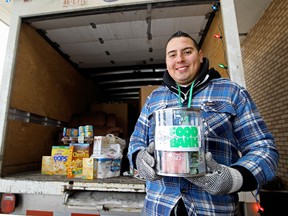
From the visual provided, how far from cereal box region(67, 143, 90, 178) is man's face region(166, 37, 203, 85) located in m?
1.17

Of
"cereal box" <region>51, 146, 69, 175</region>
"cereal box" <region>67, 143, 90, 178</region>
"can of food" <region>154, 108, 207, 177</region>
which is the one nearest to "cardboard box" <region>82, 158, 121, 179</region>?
"cereal box" <region>67, 143, 90, 178</region>

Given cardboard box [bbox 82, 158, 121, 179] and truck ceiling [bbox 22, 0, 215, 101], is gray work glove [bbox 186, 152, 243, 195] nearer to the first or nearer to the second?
cardboard box [bbox 82, 158, 121, 179]

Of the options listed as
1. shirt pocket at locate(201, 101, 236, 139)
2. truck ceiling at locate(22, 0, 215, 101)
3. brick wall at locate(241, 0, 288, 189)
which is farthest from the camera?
brick wall at locate(241, 0, 288, 189)

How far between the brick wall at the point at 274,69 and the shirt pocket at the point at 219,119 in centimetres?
351

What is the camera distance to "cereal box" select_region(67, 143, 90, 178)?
1658 millimetres

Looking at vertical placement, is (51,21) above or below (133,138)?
above

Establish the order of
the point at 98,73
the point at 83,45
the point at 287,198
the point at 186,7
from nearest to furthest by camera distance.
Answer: the point at 186,7, the point at 83,45, the point at 287,198, the point at 98,73

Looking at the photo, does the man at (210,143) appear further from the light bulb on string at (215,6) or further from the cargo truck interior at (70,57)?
the cargo truck interior at (70,57)

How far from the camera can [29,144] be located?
1950 mm

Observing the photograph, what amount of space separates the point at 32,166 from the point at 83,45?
1596mm

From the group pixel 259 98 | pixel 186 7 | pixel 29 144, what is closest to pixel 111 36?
pixel 186 7

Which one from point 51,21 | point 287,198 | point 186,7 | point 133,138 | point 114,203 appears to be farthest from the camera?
point 287,198

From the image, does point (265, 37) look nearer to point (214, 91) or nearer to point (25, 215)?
point (214, 91)

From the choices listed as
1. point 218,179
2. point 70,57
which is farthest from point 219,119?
point 70,57
